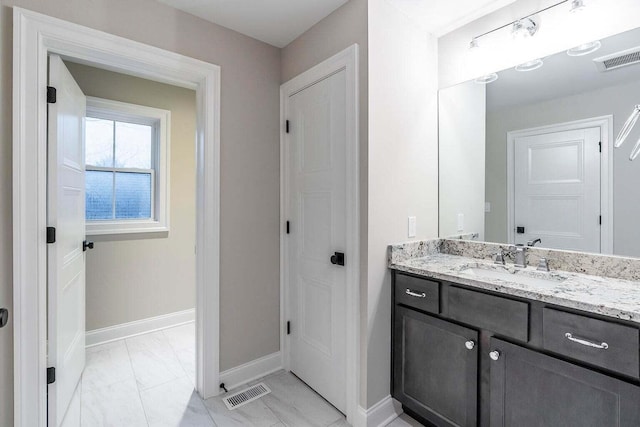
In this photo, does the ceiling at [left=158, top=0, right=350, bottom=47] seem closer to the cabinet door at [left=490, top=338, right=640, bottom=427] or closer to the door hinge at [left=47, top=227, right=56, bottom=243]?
the door hinge at [left=47, top=227, right=56, bottom=243]

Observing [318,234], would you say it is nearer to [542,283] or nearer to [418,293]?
[418,293]

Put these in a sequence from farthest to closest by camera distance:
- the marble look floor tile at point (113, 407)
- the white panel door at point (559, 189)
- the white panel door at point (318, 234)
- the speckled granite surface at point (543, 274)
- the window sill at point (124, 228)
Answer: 1. the window sill at point (124, 228)
2. the white panel door at point (318, 234)
3. the marble look floor tile at point (113, 407)
4. the white panel door at point (559, 189)
5. the speckled granite surface at point (543, 274)

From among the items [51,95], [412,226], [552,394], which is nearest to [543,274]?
[552,394]

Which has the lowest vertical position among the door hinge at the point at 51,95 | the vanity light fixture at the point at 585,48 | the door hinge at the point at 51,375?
the door hinge at the point at 51,375

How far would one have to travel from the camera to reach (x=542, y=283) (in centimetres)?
153

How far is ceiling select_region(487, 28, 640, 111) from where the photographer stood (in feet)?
4.73

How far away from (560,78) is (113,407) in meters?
3.22

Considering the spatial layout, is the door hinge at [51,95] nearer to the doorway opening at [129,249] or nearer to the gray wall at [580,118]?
the doorway opening at [129,249]

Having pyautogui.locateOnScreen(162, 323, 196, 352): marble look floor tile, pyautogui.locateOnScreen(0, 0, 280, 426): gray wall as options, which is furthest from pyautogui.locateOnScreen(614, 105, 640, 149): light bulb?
pyautogui.locateOnScreen(162, 323, 196, 352): marble look floor tile

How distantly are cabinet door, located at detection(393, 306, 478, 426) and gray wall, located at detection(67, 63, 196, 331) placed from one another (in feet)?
7.31

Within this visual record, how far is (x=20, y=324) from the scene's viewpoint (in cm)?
145

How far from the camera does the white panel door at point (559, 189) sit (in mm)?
1560

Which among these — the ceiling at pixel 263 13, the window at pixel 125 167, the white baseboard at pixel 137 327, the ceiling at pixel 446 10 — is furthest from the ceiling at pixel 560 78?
the white baseboard at pixel 137 327

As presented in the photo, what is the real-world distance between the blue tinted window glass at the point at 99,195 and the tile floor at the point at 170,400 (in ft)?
3.87
